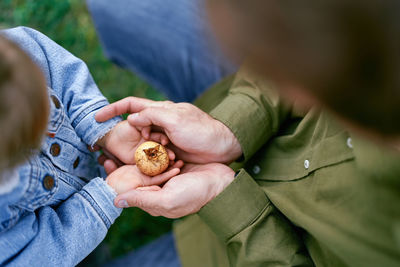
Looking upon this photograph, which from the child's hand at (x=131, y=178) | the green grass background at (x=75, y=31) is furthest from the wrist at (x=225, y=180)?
the green grass background at (x=75, y=31)

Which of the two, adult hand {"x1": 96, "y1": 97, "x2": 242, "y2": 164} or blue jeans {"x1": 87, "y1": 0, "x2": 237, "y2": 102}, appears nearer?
adult hand {"x1": 96, "y1": 97, "x2": 242, "y2": 164}

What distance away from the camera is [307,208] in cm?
98

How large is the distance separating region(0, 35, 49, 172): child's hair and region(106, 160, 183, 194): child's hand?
44 centimetres

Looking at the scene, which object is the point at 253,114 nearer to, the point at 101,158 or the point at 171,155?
→ the point at 171,155

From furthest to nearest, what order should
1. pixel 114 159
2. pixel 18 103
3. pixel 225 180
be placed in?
1. pixel 114 159
2. pixel 225 180
3. pixel 18 103

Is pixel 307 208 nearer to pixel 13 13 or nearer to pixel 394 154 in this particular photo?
pixel 394 154

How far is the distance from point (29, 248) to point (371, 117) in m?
0.80

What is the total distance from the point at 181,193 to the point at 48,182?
14.1 inches

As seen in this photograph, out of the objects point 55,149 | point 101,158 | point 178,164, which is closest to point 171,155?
point 178,164

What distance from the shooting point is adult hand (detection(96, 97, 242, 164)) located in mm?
1164

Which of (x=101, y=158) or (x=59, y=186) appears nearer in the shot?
(x=59, y=186)

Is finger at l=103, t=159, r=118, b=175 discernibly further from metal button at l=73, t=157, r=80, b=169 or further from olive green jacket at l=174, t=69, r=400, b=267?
olive green jacket at l=174, t=69, r=400, b=267

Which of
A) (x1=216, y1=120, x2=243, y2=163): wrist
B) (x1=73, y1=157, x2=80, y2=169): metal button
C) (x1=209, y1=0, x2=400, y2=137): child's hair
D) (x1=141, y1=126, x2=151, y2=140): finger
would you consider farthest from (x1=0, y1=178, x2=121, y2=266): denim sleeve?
(x1=209, y1=0, x2=400, y2=137): child's hair

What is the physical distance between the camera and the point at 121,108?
4.03ft
